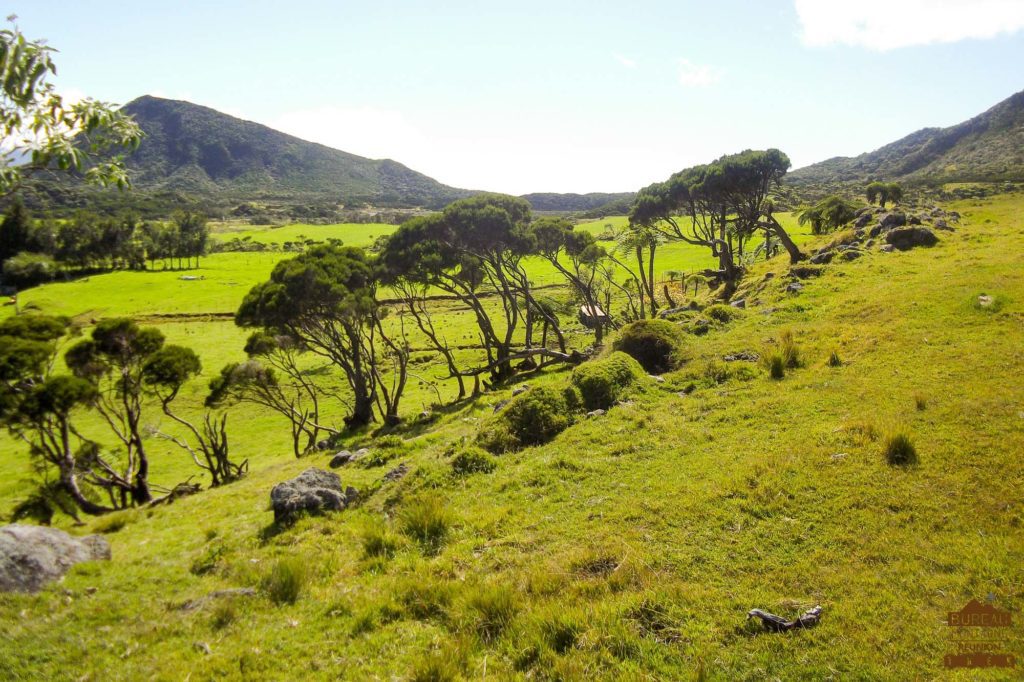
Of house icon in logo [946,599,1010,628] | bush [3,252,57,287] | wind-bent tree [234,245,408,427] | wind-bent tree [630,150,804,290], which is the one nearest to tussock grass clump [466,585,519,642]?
house icon in logo [946,599,1010,628]

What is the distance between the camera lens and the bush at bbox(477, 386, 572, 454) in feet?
46.0

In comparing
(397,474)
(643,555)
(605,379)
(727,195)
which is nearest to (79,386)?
(397,474)

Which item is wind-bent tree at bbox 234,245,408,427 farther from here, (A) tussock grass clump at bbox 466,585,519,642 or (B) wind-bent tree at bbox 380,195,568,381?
(A) tussock grass clump at bbox 466,585,519,642

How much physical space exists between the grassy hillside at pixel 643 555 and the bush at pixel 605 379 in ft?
2.54

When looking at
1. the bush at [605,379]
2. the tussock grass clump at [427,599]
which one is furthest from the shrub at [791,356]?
the tussock grass clump at [427,599]

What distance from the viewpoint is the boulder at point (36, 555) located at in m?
8.59

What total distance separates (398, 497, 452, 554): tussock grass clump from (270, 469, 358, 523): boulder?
2.97 m

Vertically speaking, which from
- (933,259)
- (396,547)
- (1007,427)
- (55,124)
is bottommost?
(396,547)

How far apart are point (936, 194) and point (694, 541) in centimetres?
13044

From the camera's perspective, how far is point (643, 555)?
7520 mm

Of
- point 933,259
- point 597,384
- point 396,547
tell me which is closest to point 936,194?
point 933,259

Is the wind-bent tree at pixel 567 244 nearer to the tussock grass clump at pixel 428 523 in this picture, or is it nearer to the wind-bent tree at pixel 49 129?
the tussock grass clump at pixel 428 523

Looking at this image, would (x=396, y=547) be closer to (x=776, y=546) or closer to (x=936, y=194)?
(x=776, y=546)

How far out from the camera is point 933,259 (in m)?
24.5
